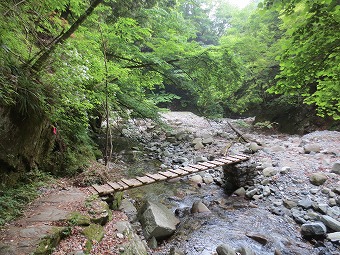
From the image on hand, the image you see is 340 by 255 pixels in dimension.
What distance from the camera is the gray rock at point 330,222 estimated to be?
4016 mm

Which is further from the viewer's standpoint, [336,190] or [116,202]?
[336,190]

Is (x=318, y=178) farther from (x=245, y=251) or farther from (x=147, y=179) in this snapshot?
(x=147, y=179)

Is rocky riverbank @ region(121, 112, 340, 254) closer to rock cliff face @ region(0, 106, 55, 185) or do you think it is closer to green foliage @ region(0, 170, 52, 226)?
green foliage @ region(0, 170, 52, 226)

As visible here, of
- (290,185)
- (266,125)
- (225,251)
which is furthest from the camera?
(266,125)

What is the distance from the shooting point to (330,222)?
410cm

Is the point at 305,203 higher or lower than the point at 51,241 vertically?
higher

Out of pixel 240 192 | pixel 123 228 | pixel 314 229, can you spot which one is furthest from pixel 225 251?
pixel 240 192

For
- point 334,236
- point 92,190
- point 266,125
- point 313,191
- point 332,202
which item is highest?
point 266,125

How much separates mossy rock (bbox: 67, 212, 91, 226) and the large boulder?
4.14ft

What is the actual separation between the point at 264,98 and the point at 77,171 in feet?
40.4

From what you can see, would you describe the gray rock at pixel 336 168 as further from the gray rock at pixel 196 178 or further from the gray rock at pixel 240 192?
the gray rock at pixel 196 178

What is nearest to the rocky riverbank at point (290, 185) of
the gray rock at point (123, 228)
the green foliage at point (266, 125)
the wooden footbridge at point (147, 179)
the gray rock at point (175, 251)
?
the gray rock at point (175, 251)

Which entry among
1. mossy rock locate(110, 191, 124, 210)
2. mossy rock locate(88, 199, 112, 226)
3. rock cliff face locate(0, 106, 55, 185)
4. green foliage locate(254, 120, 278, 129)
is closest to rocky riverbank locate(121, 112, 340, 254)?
mossy rock locate(88, 199, 112, 226)

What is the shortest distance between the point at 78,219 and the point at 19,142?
1.75 m
